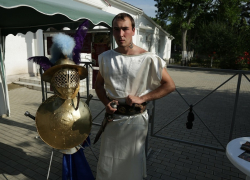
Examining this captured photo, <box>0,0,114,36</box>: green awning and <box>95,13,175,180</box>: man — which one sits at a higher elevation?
<box>0,0,114,36</box>: green awning

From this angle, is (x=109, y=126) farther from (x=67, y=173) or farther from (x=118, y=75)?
(x=67, y=173)

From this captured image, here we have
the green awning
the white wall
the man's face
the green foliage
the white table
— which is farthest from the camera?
the green foliage

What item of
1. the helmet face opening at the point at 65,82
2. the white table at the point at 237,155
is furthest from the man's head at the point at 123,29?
the white table at the point at 237,155

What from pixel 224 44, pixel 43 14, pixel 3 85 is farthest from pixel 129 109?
pixel 224 44

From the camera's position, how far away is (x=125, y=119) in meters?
1.75

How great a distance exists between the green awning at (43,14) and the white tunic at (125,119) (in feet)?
4.88

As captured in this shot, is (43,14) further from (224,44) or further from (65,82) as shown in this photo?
(224,44)

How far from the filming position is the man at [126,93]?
1.63 m

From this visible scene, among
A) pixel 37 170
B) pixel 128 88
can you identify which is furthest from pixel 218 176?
pixel 37 170

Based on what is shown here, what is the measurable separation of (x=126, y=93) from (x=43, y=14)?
2916mm

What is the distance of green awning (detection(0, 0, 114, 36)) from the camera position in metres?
2.58

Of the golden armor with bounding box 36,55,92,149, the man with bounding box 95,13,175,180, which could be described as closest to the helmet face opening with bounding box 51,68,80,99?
the golden armor with bounding box 36,55,92,149

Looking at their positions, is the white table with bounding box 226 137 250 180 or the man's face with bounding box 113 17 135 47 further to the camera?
the man's face with bounding box 113 17 135 47

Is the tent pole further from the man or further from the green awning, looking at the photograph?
the man
